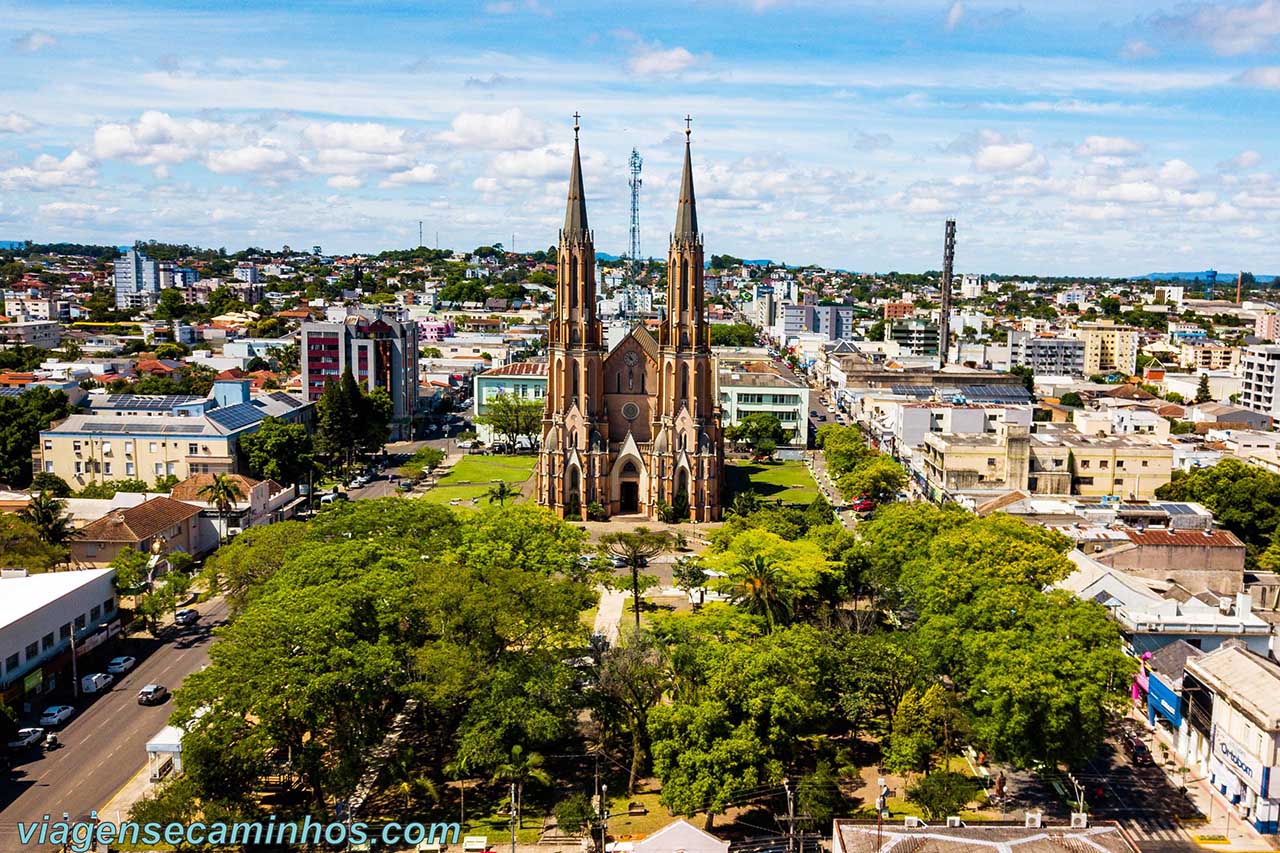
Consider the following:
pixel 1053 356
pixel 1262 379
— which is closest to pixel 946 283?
pixel 1053 356

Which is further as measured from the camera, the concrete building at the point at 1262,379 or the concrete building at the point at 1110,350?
the concrete building at the point at 1110,350

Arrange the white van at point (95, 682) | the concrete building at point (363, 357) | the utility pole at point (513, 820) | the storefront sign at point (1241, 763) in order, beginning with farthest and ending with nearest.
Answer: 1. the concrete building at point (363, 357)
2. the white van at point (95, 682)
3. the storefront sign at point (1241, 763)
4. the utility pole at point (513, 820)

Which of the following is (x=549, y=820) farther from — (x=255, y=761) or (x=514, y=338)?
(x=514, y=338)

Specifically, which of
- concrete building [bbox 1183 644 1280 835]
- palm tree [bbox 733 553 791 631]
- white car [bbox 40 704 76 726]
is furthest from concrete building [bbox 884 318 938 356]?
white car [bbox 40 704 76 726]

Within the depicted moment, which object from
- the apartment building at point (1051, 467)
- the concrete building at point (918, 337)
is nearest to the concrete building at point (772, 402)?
the apartment building at point (1051, 467)

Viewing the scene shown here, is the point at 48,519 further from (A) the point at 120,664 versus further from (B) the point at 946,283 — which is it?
(B) the point at 946,283

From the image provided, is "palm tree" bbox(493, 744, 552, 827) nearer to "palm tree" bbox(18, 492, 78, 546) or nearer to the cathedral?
"palm tree" bbox(18, 492, 78, 546)

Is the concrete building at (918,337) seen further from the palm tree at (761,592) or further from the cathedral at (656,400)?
the palm tree at (761,592)
